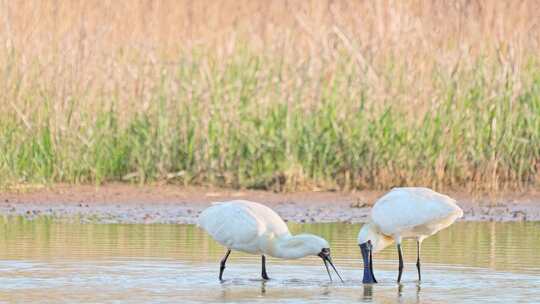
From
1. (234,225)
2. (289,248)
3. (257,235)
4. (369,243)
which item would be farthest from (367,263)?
(234,225)

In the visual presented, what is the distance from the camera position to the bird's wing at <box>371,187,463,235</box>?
8.31 meters

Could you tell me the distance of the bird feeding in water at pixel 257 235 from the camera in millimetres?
8266

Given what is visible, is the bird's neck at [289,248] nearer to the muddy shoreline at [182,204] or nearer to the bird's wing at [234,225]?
A: the bird's wing at [234,225]

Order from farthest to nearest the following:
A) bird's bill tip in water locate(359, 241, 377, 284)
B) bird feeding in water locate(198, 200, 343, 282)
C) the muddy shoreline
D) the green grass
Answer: the green grass
the muddy shoreline
bird feeding in water locate(198, 200, 343, 282)
bird's bill tip in water locate(359, 241, 377, 284)

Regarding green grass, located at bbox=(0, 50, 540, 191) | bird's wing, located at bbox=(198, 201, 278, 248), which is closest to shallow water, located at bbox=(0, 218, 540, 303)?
bird's wing, located at bbox=(198, 201, 278, 248)

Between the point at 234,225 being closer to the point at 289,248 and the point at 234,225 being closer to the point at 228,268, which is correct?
the point at 289,248

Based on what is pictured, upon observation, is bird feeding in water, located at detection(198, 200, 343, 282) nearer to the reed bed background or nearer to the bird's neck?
the bird's neck

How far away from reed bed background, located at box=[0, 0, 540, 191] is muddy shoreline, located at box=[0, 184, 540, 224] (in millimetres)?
170

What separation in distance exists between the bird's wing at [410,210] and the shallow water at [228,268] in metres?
0.33

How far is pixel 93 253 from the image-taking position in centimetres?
898

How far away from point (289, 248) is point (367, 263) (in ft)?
1.60

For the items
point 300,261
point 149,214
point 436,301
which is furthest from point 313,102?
point 436,301

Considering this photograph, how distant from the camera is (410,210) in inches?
328

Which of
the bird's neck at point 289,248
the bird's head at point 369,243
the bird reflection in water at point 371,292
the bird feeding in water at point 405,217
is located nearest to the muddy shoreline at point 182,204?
the bird's head at point 369,243
